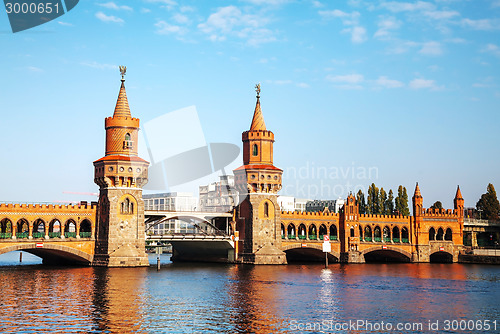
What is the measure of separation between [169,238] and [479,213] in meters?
95.3

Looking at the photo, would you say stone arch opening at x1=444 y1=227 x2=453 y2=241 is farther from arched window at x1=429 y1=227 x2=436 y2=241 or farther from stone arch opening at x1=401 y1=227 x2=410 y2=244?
stone arch opening at x1=401 y1=227 x2=410 y2=244

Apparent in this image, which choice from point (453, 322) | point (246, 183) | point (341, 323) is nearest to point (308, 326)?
point (341, 323)

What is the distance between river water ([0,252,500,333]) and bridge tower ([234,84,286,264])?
20.3 metres

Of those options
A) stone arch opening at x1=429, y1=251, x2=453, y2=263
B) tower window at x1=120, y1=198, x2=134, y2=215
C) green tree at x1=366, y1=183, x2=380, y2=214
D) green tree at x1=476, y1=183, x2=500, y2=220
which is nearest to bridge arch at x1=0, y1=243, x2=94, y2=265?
tower window at x1=120, y1=198, x2=134, y2=215

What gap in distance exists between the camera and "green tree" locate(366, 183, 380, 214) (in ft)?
489

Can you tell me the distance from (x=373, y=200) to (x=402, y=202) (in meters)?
7.59

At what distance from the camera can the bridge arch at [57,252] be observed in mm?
83375

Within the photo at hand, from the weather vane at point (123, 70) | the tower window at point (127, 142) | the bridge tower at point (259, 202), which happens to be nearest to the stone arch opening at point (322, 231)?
the bridge tower at point (259, 202)

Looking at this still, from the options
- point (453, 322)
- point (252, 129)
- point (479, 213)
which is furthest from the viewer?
point (479, 213)

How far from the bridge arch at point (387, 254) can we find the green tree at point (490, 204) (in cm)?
4092

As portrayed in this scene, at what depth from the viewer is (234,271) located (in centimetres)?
8750

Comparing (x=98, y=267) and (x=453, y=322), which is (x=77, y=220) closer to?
(x=98, y=267)

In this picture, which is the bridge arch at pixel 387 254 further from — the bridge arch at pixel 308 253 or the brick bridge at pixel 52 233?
the brick bridge at pixel 52 233

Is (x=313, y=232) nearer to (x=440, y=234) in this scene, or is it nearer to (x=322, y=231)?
(x=322, y=231)
